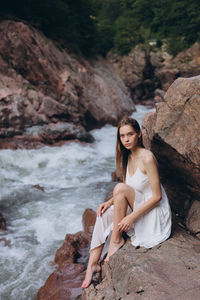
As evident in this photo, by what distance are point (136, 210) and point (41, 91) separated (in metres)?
9.08

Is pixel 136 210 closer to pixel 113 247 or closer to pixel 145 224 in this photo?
pixel 145 224

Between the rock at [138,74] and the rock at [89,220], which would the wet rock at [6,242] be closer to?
the rock at [89,220]

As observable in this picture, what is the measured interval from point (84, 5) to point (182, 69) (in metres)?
10.0

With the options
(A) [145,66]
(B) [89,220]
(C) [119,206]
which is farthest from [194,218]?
(A) [145,66]

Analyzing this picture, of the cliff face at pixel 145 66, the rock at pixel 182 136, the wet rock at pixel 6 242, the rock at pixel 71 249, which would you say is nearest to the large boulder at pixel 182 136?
the rock at pixel 182 136

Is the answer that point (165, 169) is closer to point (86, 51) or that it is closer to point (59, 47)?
point (59, 47)

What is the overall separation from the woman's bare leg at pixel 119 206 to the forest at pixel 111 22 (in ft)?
37.4

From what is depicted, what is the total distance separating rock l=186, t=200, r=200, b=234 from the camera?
2.95 meters

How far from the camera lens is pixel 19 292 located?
3139 mm

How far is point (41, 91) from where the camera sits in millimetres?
10609

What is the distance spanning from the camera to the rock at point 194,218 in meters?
2.95

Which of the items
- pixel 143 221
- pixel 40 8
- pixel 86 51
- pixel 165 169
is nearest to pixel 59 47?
pixel 40 8

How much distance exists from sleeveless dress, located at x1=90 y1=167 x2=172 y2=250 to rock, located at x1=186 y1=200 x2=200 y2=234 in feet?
1.75

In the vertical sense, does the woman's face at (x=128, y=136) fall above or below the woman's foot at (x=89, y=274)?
above
